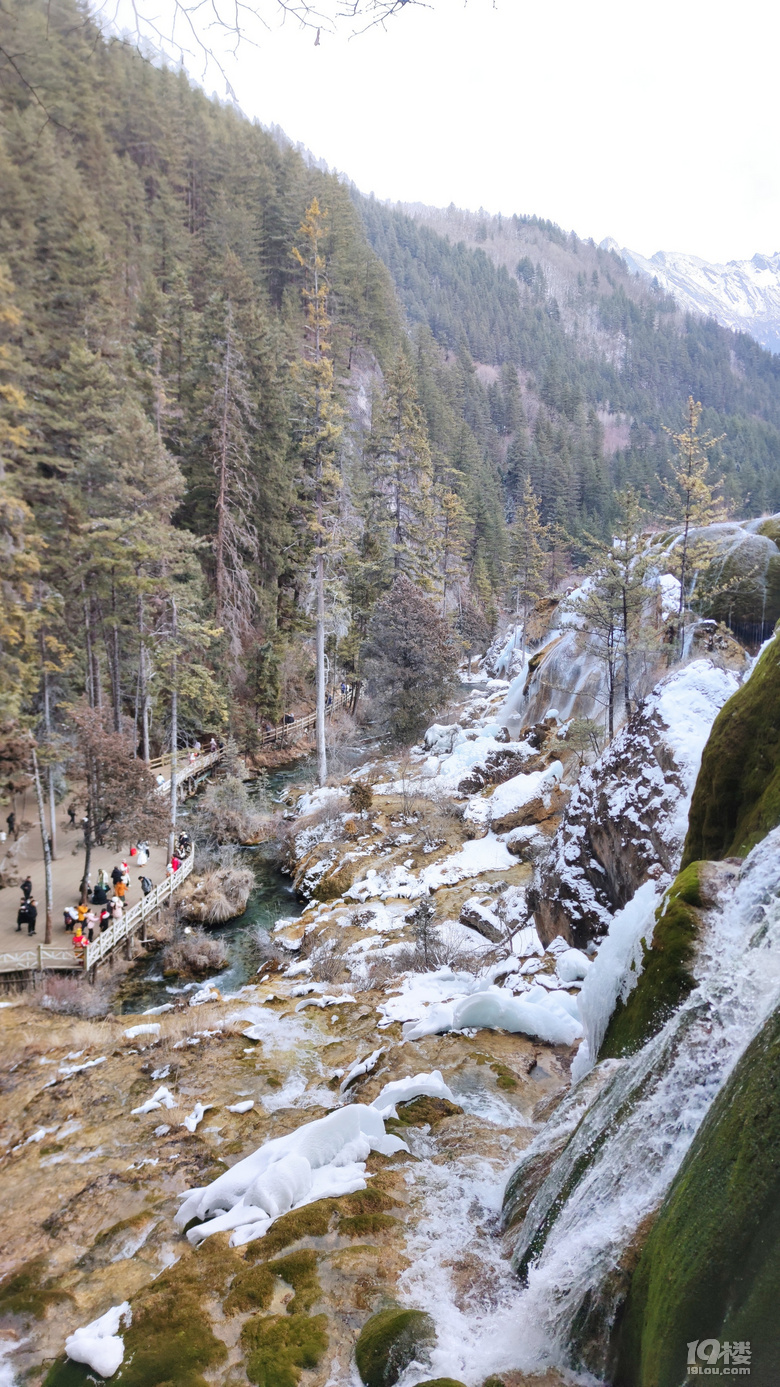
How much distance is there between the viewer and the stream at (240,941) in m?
11.2

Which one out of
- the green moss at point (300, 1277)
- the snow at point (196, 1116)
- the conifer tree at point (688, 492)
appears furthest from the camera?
the conifer tree at point (688, 492)

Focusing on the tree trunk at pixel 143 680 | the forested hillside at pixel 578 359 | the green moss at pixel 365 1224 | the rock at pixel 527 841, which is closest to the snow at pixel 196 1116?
the green moss at pixel 365 1224

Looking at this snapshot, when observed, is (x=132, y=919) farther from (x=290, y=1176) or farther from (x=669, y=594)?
(x=669, y=594)

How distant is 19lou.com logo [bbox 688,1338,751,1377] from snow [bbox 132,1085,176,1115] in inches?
213

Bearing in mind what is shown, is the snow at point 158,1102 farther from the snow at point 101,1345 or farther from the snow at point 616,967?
the snow at point 616,967

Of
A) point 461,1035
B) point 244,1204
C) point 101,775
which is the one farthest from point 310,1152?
point 101,775

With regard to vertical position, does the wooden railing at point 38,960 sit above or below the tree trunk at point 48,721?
below

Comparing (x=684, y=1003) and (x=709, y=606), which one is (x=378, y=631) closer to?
(x=709, y=606)

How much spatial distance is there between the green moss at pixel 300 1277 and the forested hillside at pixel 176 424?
11947mm

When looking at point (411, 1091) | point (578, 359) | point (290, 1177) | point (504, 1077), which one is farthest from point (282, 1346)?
point (578, 359)

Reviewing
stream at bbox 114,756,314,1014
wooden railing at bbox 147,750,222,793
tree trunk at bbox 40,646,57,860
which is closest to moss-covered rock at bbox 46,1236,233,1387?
stream at bbox 114,756,314,1014

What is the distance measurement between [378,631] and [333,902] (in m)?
12.9

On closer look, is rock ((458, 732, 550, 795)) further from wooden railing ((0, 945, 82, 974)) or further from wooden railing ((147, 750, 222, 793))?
wooden railing ((0, 945, 82, 974))

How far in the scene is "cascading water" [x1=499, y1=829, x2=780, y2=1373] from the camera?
2.16 metres
